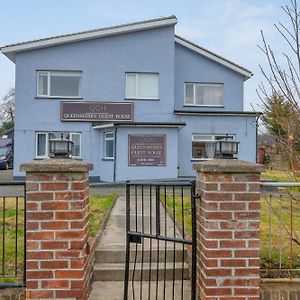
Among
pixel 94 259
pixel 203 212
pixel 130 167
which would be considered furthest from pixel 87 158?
pixel 203 212

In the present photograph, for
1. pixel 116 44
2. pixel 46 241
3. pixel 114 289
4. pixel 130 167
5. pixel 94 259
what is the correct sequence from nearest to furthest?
pixel 46 241 → pixel 114 289 → pixel 94 259 → pixel 130 167 → pixel 116 44

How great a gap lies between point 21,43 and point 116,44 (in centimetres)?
436

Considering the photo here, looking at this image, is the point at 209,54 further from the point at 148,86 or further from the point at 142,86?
the point at 142,86

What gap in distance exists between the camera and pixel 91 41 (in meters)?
16.6

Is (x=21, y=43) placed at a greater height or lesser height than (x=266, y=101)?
greater

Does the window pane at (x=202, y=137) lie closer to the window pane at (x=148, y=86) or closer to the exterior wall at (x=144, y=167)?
the exterior wall at (x=144, y=167)

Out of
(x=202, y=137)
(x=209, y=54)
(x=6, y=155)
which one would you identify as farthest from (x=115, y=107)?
(x=6, y=155)

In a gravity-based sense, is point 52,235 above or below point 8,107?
below

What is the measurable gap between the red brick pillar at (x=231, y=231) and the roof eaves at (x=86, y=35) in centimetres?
1460

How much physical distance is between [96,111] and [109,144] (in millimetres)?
1726

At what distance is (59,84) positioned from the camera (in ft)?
53.6

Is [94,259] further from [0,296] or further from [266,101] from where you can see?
[266,101]

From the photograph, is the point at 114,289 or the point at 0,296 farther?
the point at 114,289

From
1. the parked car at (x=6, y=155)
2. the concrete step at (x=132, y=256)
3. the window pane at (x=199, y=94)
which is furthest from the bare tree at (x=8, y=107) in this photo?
the concrete step at (x=132, y=256)
